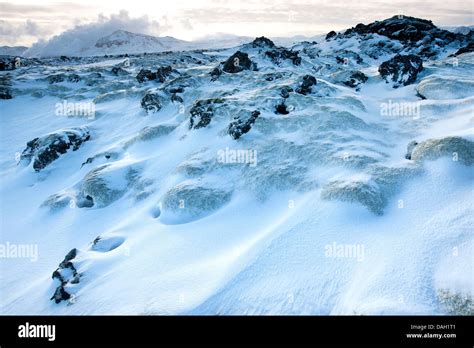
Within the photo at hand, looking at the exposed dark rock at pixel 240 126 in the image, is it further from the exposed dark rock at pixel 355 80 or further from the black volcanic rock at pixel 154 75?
the black volcanic rock at pixel 154 75

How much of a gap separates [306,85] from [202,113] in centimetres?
1087

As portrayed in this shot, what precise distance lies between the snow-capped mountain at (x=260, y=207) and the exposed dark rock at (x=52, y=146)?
128 mm

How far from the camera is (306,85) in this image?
101 ft

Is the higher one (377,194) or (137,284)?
(377,194)

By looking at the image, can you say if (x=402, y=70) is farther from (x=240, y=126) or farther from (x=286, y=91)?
(x=240, y=126)

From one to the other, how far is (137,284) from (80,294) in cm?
261

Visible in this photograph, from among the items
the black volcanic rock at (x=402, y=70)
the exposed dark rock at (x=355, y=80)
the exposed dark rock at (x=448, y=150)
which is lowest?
the exposed dark rock at (x=448, y=150)

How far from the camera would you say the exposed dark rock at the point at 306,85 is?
30.4m

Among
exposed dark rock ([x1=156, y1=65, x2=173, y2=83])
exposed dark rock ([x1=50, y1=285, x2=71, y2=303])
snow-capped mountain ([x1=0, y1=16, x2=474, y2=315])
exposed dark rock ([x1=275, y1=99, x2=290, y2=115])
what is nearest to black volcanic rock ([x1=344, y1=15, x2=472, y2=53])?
exposed dark rock ([x1=156, y1=65, x2=173, y2=83])

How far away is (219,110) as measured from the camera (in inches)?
1064

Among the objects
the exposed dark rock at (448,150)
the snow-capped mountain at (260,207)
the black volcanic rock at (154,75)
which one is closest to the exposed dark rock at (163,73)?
the black volcanic rock at (154,75)

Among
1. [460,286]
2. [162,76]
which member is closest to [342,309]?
[460,286]

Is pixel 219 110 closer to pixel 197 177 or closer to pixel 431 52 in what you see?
pixel 197 177

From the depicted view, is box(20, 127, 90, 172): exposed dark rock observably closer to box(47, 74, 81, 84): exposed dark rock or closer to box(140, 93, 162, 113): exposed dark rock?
box(140, 93, 162, 113): exposed dark rock
